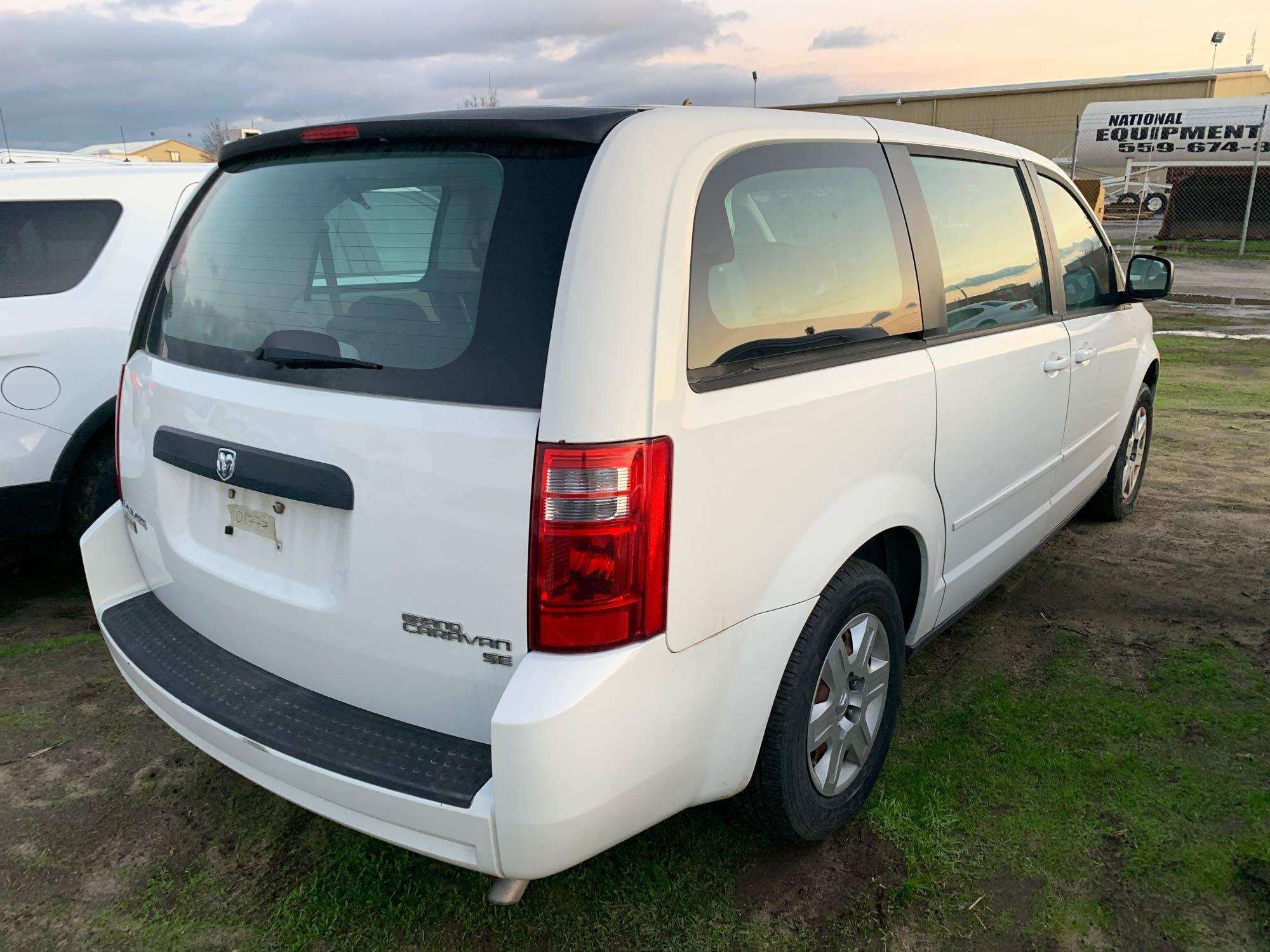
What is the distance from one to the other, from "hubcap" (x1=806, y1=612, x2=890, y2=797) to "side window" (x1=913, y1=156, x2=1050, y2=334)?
0.99 metres

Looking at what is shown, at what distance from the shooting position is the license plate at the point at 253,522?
217 cm

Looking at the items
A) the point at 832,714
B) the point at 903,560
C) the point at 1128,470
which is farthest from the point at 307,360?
the point at 1128,470

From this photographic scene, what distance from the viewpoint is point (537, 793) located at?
5.75 feet

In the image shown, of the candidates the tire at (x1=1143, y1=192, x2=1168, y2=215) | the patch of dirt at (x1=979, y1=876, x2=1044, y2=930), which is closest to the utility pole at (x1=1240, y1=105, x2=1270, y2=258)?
the tire at (x1=1143, y1=192, x2=1168, y2=215)

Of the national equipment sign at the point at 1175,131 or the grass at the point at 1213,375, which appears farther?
the national equipment sign at the point at 1175,131

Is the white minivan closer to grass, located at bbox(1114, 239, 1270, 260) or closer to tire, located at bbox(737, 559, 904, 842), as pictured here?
tire, located at bbox(737, 559, 904, 842)

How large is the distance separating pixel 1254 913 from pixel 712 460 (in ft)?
5.71

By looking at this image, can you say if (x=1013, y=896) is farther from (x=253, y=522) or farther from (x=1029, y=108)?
(x=1029, y=108)

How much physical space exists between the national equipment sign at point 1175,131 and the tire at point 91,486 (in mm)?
30279

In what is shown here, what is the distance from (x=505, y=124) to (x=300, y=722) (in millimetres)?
1367

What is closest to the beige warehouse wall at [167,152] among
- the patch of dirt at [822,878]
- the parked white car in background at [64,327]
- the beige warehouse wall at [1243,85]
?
the parked white car in background at [64,327]

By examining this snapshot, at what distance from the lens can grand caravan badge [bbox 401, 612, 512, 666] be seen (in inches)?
72.7

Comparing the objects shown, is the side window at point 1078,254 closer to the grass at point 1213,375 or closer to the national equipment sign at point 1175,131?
the grass at point 1213,375

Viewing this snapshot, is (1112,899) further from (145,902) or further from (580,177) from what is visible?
(145,902)
